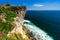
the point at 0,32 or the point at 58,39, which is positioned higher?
the point at 0,32

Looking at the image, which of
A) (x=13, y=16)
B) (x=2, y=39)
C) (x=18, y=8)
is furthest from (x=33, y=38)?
(x=2, y=39)

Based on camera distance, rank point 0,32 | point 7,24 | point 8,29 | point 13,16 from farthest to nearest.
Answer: point 13,16
point 7,24
point 8,29
point 0,32

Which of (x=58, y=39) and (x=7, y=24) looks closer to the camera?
(x=7, y=24)

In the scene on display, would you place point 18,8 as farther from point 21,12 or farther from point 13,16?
point 13,16

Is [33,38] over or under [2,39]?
under

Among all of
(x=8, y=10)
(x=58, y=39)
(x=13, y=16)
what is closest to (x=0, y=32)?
(x=13, y=16)

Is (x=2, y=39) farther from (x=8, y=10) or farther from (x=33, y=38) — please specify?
(x=8, y=10)

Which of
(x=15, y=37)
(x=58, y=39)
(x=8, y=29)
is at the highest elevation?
(x=8, y=29)

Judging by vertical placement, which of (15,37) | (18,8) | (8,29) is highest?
(18,8)

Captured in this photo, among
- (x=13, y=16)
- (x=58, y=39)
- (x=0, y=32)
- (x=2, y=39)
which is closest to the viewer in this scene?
(x=2, y=39)
